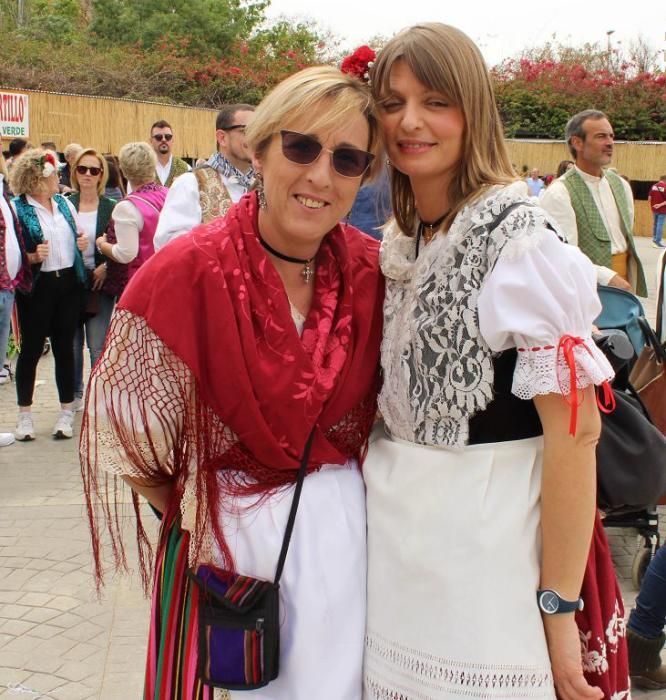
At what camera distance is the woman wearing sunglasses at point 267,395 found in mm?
1715

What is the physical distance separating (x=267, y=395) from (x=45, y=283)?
16.1 feet

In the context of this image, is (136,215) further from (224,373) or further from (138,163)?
(224,373)

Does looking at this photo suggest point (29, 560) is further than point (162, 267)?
Yes

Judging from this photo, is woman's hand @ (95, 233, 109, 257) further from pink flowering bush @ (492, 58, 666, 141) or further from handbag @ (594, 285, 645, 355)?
pink flowering bush @ (492, 58, 666, 141)

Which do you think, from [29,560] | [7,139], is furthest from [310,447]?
[7,139]

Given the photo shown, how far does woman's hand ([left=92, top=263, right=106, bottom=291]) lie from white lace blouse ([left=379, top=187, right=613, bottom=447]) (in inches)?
199

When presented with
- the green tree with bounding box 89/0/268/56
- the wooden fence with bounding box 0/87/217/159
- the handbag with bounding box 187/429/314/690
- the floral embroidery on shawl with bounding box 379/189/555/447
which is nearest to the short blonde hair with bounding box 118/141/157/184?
the floral embroidery on shawl with bounding box 379/189/555/447

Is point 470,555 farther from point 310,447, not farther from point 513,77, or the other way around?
point 513,77

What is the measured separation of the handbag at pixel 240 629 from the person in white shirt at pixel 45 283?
187 inches

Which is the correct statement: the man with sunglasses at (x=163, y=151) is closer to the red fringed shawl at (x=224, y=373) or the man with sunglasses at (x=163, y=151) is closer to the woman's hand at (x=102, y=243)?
the woman's hand at (x=102, y=243)

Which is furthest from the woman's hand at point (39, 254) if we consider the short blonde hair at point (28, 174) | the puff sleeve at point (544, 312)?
the puff sleeve at point (544, 312)

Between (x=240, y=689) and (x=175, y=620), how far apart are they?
0.80 feet

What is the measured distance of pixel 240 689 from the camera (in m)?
1.71

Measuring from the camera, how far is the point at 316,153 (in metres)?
1.79
